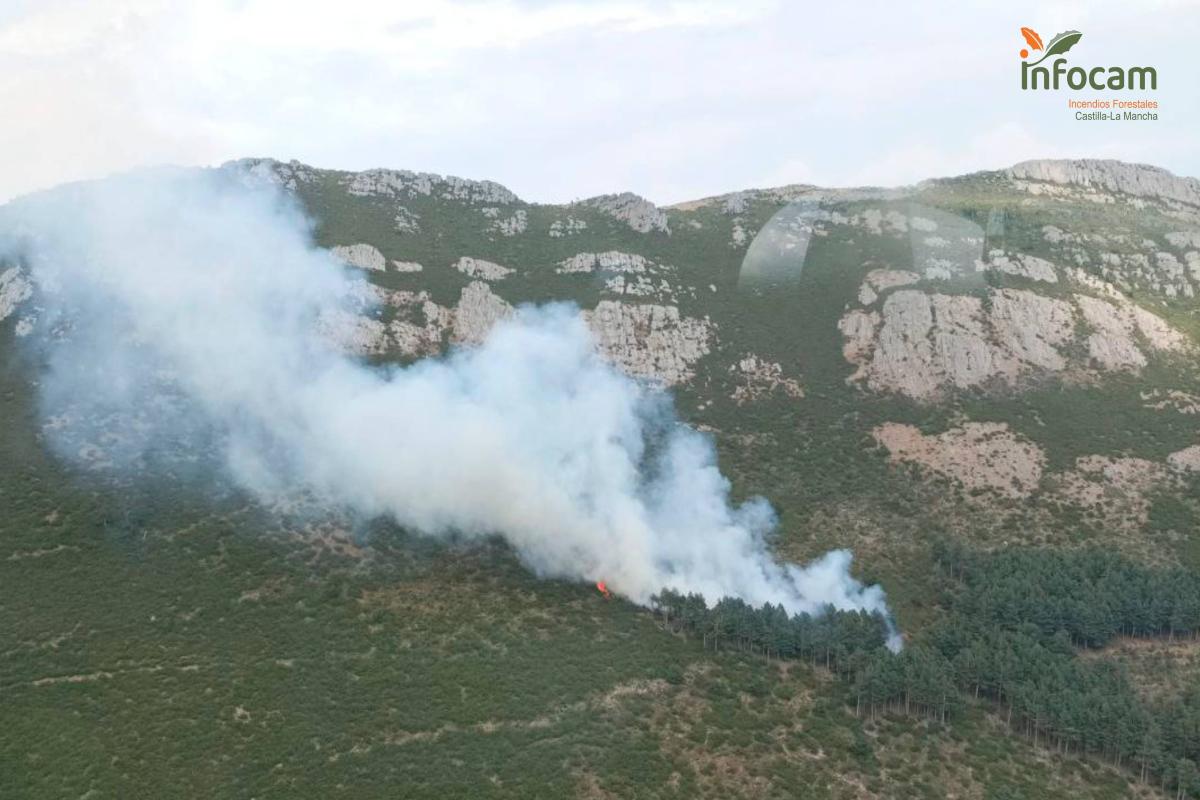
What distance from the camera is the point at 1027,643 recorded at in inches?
2090

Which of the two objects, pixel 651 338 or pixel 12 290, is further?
pixel 651 338

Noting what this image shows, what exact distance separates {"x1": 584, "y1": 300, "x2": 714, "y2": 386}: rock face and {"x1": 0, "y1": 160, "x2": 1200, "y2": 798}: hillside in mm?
297

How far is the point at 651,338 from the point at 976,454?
29.9 metres

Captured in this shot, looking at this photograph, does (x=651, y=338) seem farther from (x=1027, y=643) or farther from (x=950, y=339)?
(x=1027, y=643)

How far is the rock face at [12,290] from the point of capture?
76062 millimetres

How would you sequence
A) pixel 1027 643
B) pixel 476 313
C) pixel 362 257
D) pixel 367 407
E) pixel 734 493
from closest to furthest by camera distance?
pixel 1027 643, pixel 367 407, pixel 734 493, pixel 476 313, pixel 362 257

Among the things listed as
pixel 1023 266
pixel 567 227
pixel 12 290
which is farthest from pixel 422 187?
pixel 1023 266

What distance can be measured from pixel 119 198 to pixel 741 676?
73.1 m

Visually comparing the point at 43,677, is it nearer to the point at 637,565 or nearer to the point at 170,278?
the point at 637,565

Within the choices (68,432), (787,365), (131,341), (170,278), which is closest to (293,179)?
(170,278)

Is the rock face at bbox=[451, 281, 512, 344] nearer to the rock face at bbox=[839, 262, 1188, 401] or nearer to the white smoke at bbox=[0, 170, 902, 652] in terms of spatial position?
the white smoke at bbox=[0, 170, 902, 652]

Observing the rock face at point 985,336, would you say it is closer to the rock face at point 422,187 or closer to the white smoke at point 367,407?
the white smoke at point 367,407

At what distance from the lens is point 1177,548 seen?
2450 inches

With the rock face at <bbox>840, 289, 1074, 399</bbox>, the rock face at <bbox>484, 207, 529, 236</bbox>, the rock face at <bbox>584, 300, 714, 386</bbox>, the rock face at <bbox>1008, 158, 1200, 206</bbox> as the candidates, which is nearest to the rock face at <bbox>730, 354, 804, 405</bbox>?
the rock face at <bbox>584, 300, 714, 386</bbox>
